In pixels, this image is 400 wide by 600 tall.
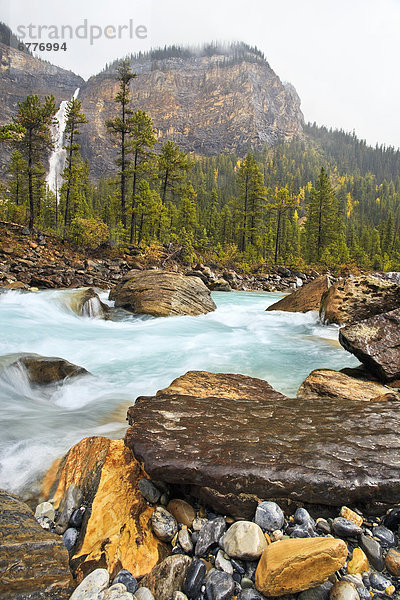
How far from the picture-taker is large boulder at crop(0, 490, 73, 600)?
1521 mm

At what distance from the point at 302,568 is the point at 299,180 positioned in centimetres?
13396

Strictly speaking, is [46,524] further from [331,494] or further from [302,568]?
[331,494]

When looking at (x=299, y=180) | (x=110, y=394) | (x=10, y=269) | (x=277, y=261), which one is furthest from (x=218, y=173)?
(x=110, y=394)

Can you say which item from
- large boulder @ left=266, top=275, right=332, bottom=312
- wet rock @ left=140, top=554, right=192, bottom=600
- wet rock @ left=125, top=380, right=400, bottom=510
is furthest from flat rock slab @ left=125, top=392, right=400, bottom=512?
large boulder @ left=266, top=275, right=332, bottom=312

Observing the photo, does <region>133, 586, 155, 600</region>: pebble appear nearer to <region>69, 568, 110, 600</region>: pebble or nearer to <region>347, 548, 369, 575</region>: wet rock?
<region>69, 568, 110, 600</region>: pebble

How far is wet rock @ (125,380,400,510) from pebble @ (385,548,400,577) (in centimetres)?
34

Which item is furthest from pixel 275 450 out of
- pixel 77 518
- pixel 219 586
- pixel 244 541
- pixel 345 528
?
pixel 77 518

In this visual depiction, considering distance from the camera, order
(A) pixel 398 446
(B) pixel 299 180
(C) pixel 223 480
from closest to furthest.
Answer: (C) pixel 223 480, (A) pixel 398 446, (B) pixel 299 180

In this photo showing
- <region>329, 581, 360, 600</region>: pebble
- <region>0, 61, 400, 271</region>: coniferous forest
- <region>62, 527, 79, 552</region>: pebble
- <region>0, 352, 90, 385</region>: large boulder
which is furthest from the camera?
<region>0, 61, 400, 271</region>: coniferous forest

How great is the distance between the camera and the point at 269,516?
1927mm

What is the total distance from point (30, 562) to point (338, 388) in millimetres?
4258

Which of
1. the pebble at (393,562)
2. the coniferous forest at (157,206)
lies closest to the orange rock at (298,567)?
the pebble at (393,562)

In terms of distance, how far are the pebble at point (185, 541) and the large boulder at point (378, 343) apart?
188 inches

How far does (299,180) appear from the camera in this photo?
11900 centimetres
